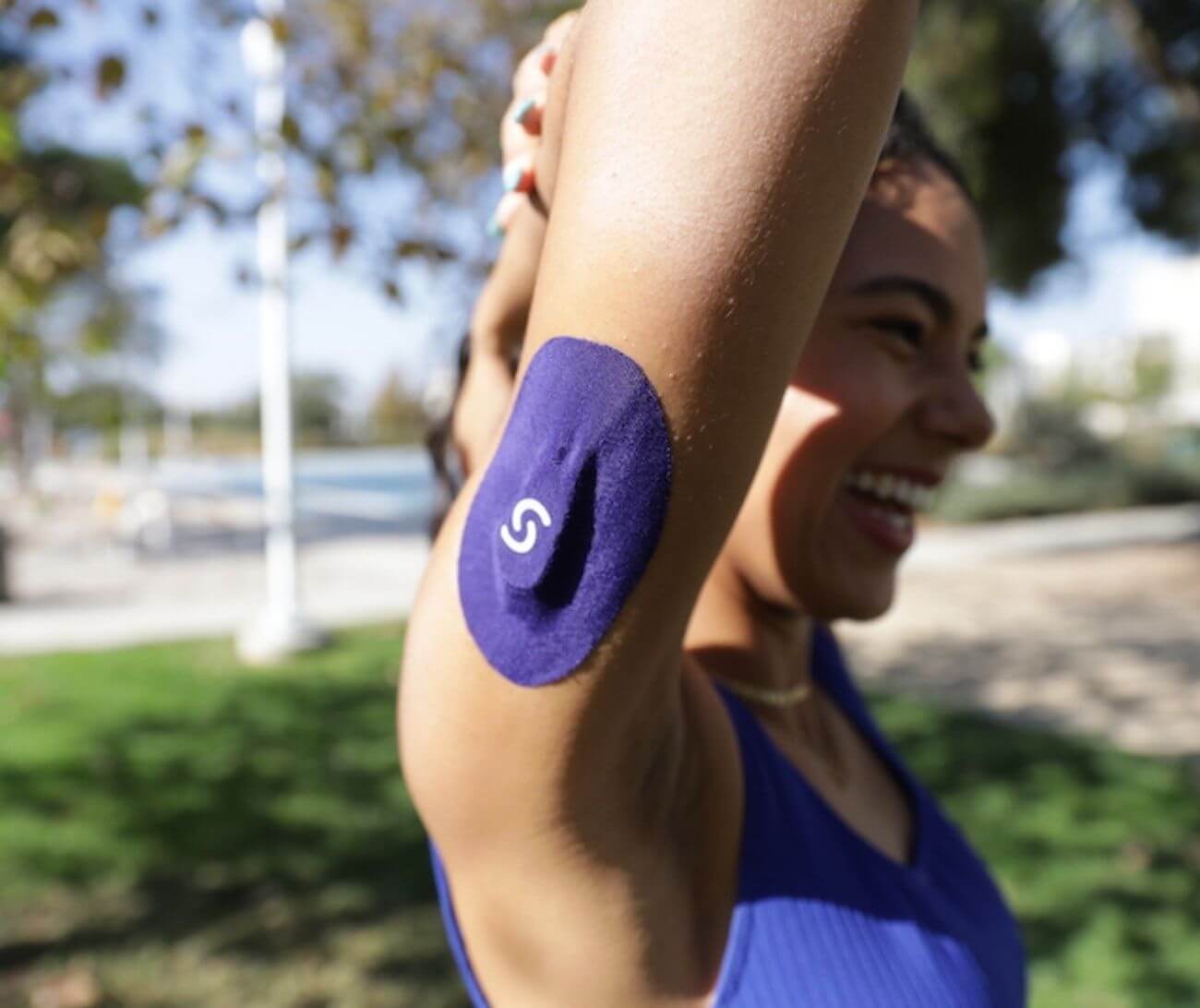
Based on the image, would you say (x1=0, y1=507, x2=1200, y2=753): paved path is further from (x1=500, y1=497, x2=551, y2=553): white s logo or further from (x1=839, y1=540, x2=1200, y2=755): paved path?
(x1=500, y1=497, x2=551, y2=553): white s logo

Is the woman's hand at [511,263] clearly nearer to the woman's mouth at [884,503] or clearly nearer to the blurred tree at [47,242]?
the woman's mouth at [884,503]

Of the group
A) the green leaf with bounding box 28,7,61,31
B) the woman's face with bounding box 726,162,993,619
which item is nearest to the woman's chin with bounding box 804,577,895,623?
the woman's face with bounding box 726,162,993,619

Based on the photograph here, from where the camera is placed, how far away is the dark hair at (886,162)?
1.21 m

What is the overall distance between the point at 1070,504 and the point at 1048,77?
1082 centimetres

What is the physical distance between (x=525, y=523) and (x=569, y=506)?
38 millimetres

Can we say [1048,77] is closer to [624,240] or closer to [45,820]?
[45,820]

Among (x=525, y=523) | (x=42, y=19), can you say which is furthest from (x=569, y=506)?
(x=42, y=19)

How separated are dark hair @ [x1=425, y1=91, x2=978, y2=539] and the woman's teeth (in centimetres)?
34

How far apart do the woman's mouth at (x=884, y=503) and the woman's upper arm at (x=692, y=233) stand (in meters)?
0.45

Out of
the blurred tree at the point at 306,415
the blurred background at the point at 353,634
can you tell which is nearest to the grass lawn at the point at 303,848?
the blurred background at the point at 353,634

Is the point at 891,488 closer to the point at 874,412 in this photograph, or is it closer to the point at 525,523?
the point at 874,412

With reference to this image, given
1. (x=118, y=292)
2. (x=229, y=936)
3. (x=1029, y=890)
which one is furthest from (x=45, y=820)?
(x=1029, y=890)

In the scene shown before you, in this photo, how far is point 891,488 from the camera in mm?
1176

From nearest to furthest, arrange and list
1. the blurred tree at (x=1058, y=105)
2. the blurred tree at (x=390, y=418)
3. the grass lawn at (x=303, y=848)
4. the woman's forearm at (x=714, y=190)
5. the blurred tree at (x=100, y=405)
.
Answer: the woman's forearm at (x=714, y=190) < the blurred tree at (x=100, y=405) < the grass lawn at (x=303, y=848) < the blurred tree at (x=1058, y=105) < the blurred tree at (x=390, y=418)
